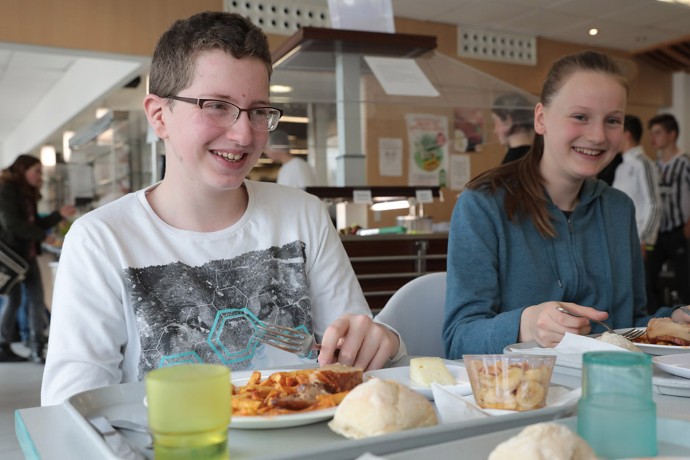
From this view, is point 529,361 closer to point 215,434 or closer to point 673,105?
point 215,434

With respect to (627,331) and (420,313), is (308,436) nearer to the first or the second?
(627,331)

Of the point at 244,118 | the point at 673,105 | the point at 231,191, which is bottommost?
the point at 231,191

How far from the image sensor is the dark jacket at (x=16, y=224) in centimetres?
510

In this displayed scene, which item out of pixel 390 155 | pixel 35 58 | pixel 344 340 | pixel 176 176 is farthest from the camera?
pixel 35 58

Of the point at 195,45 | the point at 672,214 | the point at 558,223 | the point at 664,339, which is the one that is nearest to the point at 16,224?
the point at 195,45

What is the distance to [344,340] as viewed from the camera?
1.12 metres

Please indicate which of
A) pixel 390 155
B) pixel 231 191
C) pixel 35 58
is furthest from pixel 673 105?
pixel 231 191

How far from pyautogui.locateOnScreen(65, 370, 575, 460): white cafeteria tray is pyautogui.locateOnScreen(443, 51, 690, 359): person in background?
921 mm

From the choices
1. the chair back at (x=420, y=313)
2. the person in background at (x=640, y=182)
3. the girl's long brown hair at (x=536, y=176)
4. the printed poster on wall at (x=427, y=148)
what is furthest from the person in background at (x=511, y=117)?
the chair back at (x=420, y=313)

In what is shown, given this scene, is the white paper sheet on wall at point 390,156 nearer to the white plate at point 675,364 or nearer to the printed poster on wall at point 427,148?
the printed poster on wall at point 427,148

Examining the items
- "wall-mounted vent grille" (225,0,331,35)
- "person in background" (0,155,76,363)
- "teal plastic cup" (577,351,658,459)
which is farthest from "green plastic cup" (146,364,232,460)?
"wall-mounted vent grille" (225,0,331,35)

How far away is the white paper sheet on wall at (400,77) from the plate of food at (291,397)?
3.58 m

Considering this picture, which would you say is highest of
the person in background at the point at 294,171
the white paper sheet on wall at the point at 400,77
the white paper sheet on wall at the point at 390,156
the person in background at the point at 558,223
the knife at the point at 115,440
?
the white paper sheet on wall at the point at 400,77

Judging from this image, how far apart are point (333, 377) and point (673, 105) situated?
1001 cm
